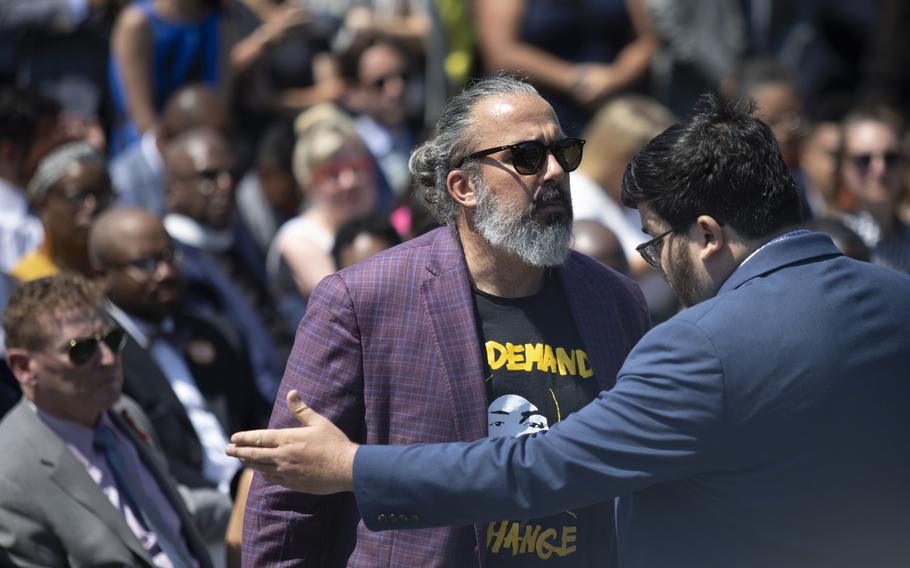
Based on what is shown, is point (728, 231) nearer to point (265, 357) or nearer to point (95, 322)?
point (95, 322)

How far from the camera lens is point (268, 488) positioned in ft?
11.8

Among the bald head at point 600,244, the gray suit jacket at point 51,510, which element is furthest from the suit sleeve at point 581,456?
the bald head at point 600,244

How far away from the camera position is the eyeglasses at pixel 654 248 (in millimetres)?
3174

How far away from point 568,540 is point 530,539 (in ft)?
0.37

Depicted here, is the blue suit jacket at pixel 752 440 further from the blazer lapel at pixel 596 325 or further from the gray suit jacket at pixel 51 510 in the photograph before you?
the gray suit jacket at pixel 51 510

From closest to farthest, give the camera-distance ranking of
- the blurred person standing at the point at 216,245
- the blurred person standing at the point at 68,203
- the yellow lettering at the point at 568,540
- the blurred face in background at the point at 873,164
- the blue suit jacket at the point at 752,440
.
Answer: the blue suit jacket at the point at 752,440 < the yellow lettering at the point at 568,540 < the blurred person standing at the point at 68,203 < the blurred person standing at the point at 216,245 < the blurred face in background at the point at 873,164

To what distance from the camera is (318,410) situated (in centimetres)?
353

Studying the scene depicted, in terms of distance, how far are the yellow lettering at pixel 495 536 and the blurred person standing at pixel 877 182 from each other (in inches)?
160

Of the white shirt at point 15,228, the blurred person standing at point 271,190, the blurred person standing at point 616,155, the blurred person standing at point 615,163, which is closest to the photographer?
the white shirt at point 15,228

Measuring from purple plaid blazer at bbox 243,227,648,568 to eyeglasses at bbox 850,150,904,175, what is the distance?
4.23m

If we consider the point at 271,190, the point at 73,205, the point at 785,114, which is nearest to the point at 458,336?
the point at 73,205

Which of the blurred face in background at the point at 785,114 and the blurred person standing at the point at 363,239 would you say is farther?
the blurred face in background at the point at 785,114

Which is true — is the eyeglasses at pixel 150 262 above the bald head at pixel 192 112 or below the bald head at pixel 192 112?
below

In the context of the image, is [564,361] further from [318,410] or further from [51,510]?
[51,510]
